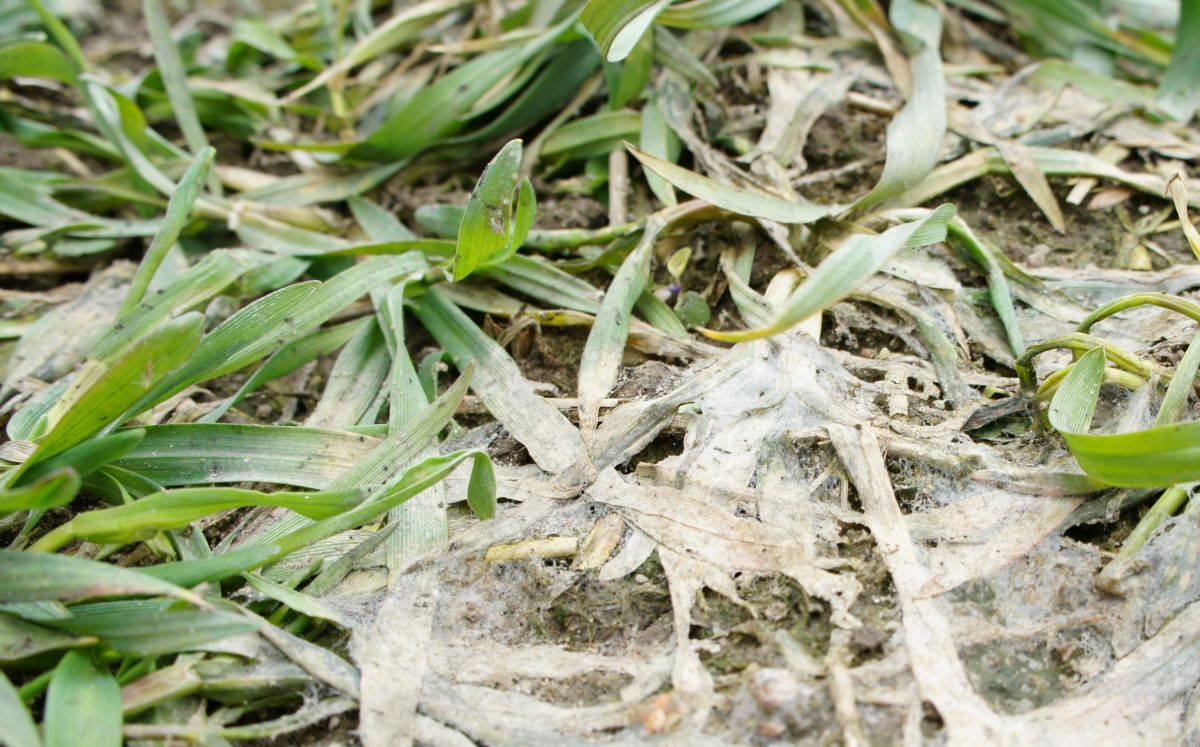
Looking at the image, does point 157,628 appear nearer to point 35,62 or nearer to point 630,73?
point 630,73

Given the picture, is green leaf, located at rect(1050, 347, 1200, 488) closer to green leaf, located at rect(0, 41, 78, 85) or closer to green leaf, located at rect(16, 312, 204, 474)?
green leaf, located at rect(16, 312, 204, 474)

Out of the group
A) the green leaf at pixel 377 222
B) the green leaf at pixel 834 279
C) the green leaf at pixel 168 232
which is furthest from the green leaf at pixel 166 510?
the green leaf at pixel 377 222

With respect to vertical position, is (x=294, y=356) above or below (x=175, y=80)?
below

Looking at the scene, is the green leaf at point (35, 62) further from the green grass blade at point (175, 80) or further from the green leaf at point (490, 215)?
the green leaf at point (490, 215)

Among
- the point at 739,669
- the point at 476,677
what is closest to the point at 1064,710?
the point at 739,669

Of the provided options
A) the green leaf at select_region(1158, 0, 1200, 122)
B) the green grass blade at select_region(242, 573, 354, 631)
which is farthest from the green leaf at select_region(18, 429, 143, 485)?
the green leaf at select_region(1158, 0, 1200, 122)

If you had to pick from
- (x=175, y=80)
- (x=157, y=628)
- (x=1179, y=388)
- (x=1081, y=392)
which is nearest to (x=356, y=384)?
(x=157, y=628)
